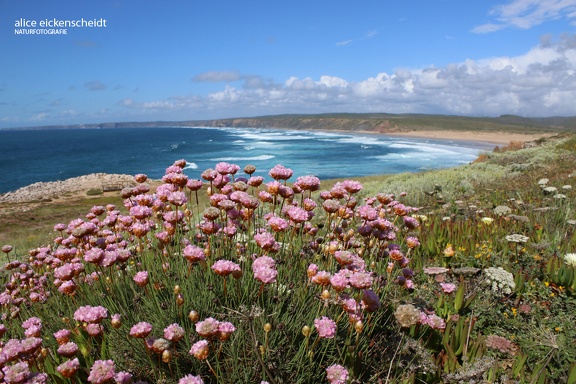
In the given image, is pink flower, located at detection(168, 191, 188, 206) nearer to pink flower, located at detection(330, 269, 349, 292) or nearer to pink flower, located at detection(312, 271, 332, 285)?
pink flower, located at detection(312, 271, 332, 285)

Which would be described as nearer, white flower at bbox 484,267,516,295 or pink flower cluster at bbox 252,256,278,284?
pink flower cluster at bbox 252,256,278,284

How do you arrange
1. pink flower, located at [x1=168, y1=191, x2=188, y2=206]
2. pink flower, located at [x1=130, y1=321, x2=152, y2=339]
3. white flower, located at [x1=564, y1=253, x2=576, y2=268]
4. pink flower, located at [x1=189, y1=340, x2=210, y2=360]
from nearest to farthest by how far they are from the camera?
1. pink flower, located at [x1=189, y1=340, x2=210, y2=360]
2. pink flower, located at [x1=130, y1=321, x2=152, y2=339]
3. pink flower, located at [x1=168, y1=191, x2=188, y2=206]
4. white flower, located at [x1=564, y1=253, x2=576, y2=268]

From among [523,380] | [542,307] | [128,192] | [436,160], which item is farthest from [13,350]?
[436,160]

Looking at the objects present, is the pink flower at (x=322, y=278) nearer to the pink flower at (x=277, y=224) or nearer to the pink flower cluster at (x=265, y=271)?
the pink flower cluster at (x=265, y=271)

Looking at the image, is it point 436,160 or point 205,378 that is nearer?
point 205,378

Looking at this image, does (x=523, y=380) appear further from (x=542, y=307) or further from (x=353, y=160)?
(x=353, y=160)

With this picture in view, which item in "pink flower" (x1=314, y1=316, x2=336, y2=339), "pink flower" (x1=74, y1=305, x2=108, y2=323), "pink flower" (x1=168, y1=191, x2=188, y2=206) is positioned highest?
"pink flower" (x1=168, y1=191, x2=188, y2=206)

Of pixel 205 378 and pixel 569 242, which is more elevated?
pixel 569 242

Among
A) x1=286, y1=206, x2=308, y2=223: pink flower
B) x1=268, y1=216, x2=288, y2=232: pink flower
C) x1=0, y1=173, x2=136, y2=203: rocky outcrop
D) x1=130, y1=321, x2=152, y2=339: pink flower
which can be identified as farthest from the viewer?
x1=0, y1=173, x2=136, y2=203: rocky outcrop

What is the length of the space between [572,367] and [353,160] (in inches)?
2611

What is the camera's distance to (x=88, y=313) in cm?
225

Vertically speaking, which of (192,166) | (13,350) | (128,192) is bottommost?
(192,166)

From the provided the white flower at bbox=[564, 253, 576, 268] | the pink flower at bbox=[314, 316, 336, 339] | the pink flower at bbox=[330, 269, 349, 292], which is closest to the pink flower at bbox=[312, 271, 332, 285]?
the pink flower at bbox=[330, 269, 349, 292]

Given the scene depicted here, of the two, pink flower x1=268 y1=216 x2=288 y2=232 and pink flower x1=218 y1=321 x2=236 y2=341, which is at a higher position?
pink flower x1=268 y1=216 x2=288 y2=232
